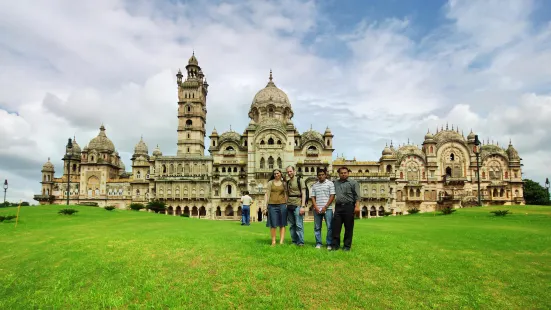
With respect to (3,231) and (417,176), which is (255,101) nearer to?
(417,176)

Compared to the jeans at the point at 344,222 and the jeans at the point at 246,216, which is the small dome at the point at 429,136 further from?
the jeans at the point at 344,222

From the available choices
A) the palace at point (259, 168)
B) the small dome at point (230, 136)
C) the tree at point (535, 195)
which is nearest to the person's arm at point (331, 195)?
the palace at point (259, 168)

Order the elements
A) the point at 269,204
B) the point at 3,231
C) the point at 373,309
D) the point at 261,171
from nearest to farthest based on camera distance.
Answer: the point at 373,309, the point at 269,204, the point at 3,231, the point at 261,171

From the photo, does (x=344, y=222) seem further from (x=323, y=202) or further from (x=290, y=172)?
(x=290, y=172)

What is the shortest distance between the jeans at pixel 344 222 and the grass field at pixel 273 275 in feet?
1.66

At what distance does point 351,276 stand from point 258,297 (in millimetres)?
2510

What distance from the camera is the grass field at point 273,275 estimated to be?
26.5 ft

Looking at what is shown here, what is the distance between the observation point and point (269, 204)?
12.4 m

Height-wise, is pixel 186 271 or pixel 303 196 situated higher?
pixel 303 196

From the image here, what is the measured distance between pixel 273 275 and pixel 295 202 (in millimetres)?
3603

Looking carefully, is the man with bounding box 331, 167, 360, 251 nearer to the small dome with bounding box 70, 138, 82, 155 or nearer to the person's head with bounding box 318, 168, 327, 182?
the person's head with bounding box 318, 168, 327, 182

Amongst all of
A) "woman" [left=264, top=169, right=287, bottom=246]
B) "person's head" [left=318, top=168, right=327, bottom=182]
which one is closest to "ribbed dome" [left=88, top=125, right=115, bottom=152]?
"woman" [left=264, top=169, right=287, bottom=246]

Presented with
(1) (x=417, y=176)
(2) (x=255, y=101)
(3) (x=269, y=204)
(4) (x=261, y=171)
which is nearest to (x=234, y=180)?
(4) (x=261, y=171)

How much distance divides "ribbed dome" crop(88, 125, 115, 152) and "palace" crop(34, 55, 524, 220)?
174mm
